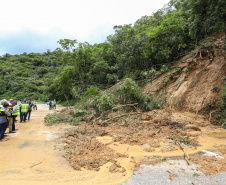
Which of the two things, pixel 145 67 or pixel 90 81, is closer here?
pixel 145 67

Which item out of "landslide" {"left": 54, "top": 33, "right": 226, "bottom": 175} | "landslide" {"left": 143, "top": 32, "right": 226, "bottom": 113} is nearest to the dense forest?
"landslide" {"left": 143, "top": 32, "right": 226, "bottom": 113}

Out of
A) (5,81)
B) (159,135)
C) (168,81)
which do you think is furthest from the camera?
(5,81)

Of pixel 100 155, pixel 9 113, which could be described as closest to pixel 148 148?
pixel 100 155

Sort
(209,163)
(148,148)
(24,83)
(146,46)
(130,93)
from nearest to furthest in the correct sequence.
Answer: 1. (209,163)
2. (148,148)
3. (130,93)
4. (146,46)
5. (24,83)

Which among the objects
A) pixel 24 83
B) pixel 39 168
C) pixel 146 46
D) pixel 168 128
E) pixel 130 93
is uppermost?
pixel 146 46

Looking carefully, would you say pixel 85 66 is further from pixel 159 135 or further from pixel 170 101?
pixel 159 135

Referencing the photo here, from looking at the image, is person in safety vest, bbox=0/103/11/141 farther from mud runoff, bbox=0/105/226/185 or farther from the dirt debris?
the dirt debris

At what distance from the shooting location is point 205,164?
399cm

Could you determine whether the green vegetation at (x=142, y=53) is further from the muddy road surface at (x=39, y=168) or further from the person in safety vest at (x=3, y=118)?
the muddy road surface at (x=39, y=168)

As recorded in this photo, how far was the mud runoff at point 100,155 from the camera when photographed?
351 centimetres

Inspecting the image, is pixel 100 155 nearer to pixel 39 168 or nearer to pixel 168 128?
pixel 39 168

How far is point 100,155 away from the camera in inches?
181

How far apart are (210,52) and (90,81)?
15.0 metres

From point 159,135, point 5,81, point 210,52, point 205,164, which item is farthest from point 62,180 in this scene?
point 5,81
